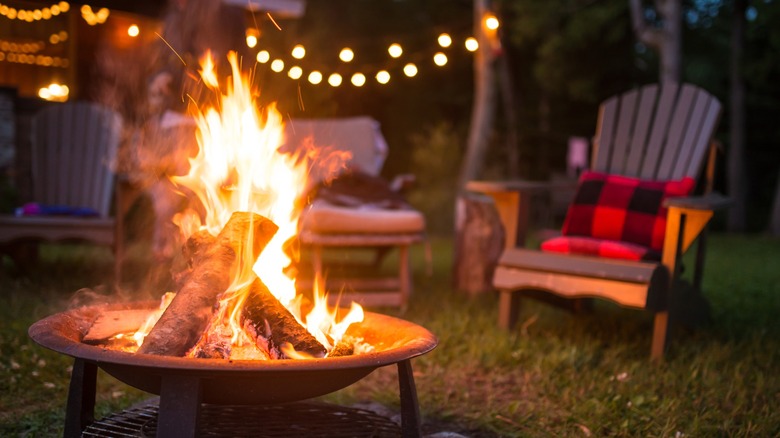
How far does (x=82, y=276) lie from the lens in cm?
500

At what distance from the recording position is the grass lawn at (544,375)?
2.62 meters

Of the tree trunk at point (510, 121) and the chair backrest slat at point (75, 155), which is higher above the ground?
the tree trunk at point (510, 121)

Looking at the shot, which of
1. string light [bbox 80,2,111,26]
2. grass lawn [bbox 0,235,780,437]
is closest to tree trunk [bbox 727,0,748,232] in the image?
grass lawn [bbox 0,235,780,437]

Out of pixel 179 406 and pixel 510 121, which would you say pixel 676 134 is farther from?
pixel 510 121

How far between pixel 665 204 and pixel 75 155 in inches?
144

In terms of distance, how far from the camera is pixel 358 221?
4.41m

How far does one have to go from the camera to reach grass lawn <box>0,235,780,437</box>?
2.62 m

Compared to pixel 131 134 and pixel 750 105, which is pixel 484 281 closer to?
pixel 131 134

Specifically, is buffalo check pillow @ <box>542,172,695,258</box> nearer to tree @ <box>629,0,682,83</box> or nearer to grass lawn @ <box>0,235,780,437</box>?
grass lawn @ <box>0,235,780,437</box>

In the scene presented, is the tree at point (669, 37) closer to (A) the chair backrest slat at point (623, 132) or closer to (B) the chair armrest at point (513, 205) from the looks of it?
(A) the chair backrest slat at point (623, 132)

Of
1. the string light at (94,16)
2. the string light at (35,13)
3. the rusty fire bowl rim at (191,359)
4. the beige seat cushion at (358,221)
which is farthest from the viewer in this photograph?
the string light at (94,16)

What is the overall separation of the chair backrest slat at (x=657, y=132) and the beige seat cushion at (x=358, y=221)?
1058mm

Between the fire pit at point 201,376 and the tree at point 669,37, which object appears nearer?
the fire pit at point 201,376

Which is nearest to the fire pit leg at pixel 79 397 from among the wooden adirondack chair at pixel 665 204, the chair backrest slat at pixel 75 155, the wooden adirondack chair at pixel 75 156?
the wooden adirondack chair at pixel 665 204
